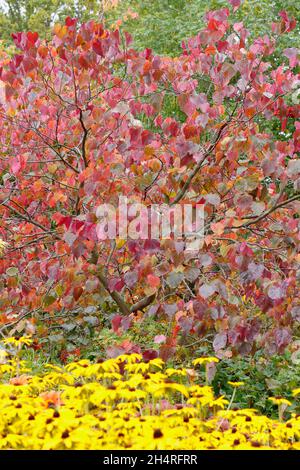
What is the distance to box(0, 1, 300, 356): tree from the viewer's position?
344 centimetres

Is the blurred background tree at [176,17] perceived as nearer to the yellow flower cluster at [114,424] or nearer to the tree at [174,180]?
the tree at [174,180]

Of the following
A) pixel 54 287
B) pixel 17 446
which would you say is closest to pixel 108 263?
pixel 54 287

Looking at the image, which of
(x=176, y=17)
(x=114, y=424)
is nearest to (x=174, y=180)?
(x=114, y=424)

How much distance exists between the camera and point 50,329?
15.3 feet

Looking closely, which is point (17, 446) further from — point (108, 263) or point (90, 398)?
point (108, 263)

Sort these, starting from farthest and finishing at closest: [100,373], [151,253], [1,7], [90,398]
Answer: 1. [1,7]
2. [151,253]
3. [100,373]
4. [90,398]

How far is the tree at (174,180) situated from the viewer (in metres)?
3.44

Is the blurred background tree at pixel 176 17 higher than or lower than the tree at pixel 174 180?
higher

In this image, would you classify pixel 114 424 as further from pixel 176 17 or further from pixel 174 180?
pixel 176 17

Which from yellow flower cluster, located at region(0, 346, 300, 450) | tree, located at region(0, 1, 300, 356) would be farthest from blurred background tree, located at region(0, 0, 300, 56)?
yellow flower cluster, located at region(0, 346, 300, 450)

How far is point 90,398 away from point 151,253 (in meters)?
0.94

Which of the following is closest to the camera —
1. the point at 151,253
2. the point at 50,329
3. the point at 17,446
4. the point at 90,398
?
the point at 17,446

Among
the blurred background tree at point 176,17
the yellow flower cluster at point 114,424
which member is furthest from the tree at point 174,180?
the blurred background tree at point 176,17

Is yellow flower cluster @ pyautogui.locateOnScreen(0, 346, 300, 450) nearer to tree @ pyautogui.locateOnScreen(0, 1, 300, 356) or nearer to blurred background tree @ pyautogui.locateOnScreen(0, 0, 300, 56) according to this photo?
tree @ pyautogui.locateOnScreen(0, 1, 300, 356)
